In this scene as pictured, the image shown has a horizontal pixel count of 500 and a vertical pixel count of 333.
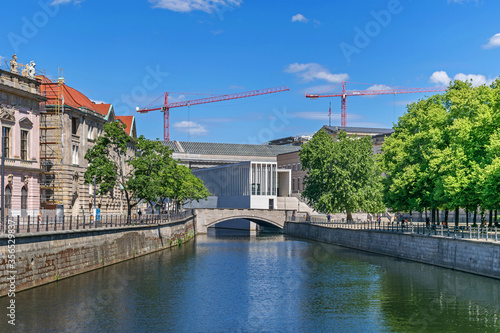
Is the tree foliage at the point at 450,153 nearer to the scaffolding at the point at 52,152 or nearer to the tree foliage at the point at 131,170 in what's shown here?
the tree foliage at the point at 131,170

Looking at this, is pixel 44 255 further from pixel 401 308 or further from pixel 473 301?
pixel 473 301

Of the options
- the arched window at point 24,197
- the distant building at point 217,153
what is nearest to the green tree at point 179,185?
the arched window at point 24,197

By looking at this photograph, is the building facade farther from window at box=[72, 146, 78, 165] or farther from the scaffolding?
window at box=[72, 146, 78, 165]

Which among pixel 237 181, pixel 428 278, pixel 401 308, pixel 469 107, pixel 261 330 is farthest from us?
pixel 237 181

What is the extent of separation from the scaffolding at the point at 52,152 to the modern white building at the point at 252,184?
64.0m

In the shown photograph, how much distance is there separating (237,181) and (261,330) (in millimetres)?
102564

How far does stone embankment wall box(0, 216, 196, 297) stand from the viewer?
116ft

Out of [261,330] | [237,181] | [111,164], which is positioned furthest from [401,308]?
[237,181]

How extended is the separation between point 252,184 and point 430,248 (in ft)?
243

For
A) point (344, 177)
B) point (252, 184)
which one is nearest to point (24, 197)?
point (344, 177)

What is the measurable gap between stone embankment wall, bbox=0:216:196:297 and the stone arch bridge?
46035 millimetres

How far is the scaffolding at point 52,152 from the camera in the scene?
64.8 meters

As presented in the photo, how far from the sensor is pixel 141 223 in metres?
64.6

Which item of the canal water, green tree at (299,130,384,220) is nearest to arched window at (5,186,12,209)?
the canal water
